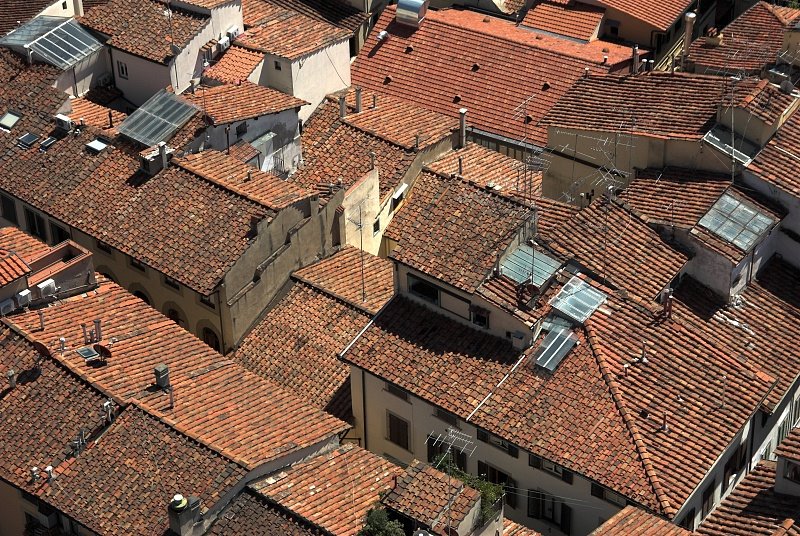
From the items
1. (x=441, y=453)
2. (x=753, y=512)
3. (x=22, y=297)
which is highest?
(x=22, y=297)

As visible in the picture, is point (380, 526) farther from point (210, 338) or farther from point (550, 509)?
point (210, 338)

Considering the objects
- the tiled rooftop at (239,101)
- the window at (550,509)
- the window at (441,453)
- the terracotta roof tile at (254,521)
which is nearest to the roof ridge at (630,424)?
the window at (550,509)

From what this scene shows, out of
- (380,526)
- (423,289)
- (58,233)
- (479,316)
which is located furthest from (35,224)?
(380,526)

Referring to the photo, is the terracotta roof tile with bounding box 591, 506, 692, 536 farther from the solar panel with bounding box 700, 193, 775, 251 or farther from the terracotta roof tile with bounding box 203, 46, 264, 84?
the terracotta roof tile with bounding box 203, 46, 264, 84

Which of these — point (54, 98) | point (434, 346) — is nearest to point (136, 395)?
point (434, 346)

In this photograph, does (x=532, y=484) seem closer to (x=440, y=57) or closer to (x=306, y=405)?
(x=306, y=405)
